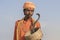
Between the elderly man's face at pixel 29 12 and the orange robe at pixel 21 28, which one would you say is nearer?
the elderly man's face at pixel 29 12

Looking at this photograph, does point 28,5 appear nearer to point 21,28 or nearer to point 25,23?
point 25,23

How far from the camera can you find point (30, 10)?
9.65 metres

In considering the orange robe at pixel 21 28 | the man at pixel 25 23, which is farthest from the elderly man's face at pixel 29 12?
the orange robe at pixel 21 28

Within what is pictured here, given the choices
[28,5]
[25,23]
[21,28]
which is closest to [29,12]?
[28,5]

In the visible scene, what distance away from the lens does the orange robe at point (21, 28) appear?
9758 mm

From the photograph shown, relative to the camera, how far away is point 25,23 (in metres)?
9.85

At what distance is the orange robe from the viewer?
9.76 meters

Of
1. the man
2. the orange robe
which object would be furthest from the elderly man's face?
the orange robe

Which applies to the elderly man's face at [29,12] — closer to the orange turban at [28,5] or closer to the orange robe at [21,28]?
the orange turban at [28,5]

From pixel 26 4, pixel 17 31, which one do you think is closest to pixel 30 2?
pixel 26 4

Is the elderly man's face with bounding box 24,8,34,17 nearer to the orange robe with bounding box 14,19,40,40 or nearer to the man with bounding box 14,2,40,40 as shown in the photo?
the man with bounding box 14,2,40,40

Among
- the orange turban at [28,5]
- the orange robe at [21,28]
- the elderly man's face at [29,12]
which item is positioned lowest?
the orange robe at [21,28]

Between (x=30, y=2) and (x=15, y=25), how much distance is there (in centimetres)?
68

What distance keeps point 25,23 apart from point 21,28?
0.15 meters
